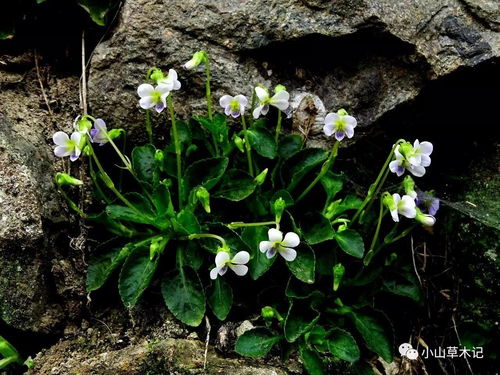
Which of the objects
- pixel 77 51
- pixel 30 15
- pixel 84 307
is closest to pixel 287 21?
pixel 77 51

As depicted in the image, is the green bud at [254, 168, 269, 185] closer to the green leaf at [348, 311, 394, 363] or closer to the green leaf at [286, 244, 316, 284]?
the green leaf at [286, 244, 316, 284]

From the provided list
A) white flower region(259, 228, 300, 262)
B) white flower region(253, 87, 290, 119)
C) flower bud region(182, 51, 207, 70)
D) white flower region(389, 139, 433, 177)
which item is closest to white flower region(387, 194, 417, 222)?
white flower region(389, 139, 433, 177)

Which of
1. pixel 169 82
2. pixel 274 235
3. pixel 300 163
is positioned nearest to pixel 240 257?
pixel 274 235

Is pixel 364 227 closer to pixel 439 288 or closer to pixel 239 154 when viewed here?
pixel 439 288

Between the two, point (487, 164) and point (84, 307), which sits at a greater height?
point (487, 164)

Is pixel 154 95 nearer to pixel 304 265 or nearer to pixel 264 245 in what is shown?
pixel 264 245

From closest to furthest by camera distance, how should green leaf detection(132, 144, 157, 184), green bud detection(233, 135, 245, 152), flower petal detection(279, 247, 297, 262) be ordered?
flower petal detection(279, 247, 297, 262)
green bud detection(233, 135, 245, 152)
green leaf detection(132, 144, 157, 184)

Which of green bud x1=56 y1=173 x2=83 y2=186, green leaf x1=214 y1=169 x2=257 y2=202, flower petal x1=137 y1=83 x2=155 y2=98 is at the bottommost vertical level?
green leaf x1=214 y1=169 x2=257 y2=202
